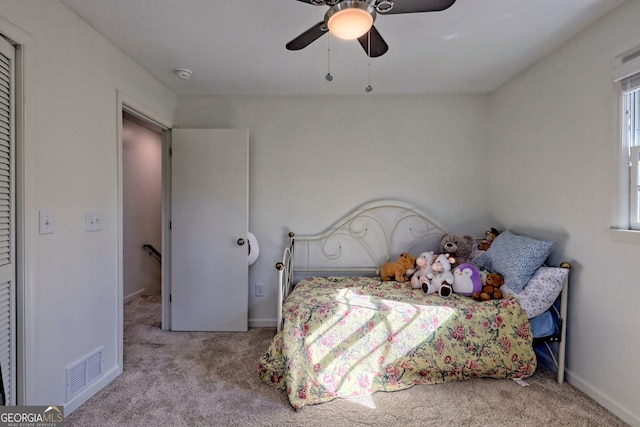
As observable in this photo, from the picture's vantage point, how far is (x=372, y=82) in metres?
2.57

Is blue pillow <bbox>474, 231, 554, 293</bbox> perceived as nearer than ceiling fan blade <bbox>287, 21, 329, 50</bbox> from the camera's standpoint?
No

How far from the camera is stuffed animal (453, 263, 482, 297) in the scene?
2170mm

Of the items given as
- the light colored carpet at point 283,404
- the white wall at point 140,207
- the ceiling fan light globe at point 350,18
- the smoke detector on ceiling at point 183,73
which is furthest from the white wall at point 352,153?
the ceiling fan light globe at point 350,18

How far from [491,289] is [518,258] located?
0.28 metres

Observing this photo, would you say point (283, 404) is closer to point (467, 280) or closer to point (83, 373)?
point (83, 373)

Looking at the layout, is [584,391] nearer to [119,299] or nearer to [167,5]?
[119,299]

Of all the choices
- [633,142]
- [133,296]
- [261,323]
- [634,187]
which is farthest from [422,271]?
[133,296]

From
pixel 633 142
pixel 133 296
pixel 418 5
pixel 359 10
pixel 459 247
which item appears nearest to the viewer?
pixel 359 10

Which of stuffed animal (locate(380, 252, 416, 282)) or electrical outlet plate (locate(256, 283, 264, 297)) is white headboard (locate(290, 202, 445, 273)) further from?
electrical outlet plate (locate(256, 283, 264, 297))

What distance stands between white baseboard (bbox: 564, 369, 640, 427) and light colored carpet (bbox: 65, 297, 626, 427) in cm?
3

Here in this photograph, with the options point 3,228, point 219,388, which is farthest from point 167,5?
point 219,388

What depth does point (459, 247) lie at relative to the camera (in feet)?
8.46

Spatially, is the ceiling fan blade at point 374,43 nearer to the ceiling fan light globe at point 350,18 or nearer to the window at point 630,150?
the ceiling fan light globe at point 350,18

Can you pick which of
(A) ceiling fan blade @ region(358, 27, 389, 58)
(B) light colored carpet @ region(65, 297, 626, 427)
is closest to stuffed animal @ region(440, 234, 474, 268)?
(B) light colored carpet @ region(65, 297, 626, 427)
